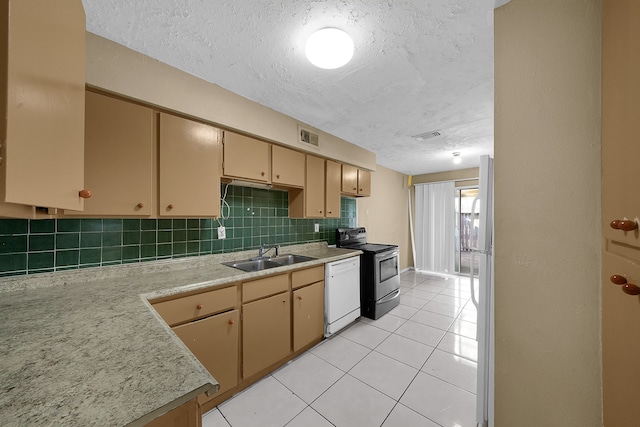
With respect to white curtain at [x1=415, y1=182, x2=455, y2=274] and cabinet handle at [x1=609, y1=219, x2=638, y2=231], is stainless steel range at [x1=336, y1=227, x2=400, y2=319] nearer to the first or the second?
white curtain at [x1=415, y1=182, x2=455, y2=274]

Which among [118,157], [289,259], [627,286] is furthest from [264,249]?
[627,286]

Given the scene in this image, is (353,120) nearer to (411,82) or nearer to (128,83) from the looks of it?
(411,82)

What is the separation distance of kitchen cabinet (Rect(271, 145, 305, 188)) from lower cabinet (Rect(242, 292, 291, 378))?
1136 mm

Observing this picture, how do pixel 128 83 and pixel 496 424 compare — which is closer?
pixel 496 424

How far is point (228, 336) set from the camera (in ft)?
5.41

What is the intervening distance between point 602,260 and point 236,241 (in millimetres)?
2427

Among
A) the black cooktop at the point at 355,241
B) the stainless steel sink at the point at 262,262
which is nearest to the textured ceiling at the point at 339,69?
the stainless steel sink at the point at 262,262

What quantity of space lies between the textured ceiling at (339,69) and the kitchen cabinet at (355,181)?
3.12ft

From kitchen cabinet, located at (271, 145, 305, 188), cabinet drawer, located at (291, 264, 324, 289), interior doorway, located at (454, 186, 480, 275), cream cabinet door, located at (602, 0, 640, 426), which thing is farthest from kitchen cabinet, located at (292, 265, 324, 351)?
interior doorway, located at (454, 186, 480, 275)

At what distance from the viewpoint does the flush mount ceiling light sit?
1275 mm

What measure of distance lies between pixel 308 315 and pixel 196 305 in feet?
3.67

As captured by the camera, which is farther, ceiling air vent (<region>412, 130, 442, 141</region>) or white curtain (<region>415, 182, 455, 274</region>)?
white curtain (<region>415, 182, 455, 274</region>)

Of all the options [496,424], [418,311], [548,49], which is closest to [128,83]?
[548,49]

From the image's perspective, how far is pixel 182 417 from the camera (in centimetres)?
62
